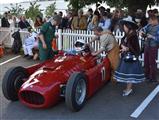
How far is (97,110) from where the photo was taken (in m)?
6.54

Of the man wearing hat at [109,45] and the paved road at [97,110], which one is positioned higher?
the man wearing hat at [109,45]

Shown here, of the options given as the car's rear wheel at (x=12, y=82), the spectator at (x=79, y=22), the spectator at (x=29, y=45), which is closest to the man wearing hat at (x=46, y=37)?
the car's rear wheel at (x=12, y=82)

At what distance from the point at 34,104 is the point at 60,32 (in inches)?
234

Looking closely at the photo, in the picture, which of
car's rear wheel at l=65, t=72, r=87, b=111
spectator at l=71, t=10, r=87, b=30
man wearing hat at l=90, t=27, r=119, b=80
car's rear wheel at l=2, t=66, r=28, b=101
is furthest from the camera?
spectator at l=71, t=10, r=87, b=30

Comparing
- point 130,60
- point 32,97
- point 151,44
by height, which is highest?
point 151,44

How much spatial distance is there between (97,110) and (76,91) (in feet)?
2.01

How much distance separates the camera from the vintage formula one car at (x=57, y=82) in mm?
6188

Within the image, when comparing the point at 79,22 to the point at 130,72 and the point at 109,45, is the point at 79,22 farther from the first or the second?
the point at 130,72

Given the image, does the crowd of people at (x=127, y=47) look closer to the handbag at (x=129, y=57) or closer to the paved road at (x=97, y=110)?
the handbag at (x=129, y=57)

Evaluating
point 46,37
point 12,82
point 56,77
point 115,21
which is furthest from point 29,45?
point 56,77

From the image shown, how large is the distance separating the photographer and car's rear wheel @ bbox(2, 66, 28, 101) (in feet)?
10.8

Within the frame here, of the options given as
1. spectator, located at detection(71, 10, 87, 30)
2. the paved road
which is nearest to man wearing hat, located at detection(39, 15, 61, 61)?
the paved road

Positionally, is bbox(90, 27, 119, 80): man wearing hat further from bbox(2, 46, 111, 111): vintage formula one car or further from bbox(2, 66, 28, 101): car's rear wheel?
bbox(2, 66, 28, 101): car's rear wheel

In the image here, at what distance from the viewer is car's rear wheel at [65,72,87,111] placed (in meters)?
6.11
